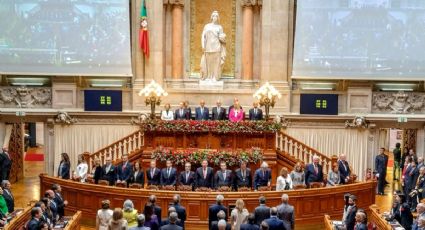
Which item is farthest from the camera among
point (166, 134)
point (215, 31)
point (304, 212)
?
point (215, 31)

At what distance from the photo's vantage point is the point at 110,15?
721 inches

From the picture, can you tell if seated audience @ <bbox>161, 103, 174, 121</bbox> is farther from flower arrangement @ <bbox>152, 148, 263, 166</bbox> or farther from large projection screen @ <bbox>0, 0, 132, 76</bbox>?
large projection screen @ <bbox>0, 0, 132, 76</bbox>

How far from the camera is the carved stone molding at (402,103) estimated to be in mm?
18219

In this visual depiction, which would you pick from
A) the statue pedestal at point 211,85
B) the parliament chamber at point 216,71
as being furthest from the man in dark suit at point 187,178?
the statue pedestal at point 211,85

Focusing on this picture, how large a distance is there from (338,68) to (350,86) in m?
0.64

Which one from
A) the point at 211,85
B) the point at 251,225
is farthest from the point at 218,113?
the point at 251,225

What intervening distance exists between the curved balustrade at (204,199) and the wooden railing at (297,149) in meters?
2.86

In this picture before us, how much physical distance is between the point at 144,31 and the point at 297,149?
5.65 metres

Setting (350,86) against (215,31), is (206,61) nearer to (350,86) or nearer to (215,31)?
(215,31)

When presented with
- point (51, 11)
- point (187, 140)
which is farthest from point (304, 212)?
point (51, 11)

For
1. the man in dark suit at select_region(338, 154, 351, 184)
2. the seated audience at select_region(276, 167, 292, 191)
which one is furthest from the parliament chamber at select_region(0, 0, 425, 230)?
the seated audience at select_region(276, 167, 292, 191)

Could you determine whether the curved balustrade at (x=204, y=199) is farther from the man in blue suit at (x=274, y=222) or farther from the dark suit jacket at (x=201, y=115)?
the dark suit jacket at (x=201, y=115)

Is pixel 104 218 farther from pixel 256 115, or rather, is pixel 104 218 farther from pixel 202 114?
pixel 256 115

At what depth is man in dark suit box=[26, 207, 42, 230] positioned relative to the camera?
923 cm
